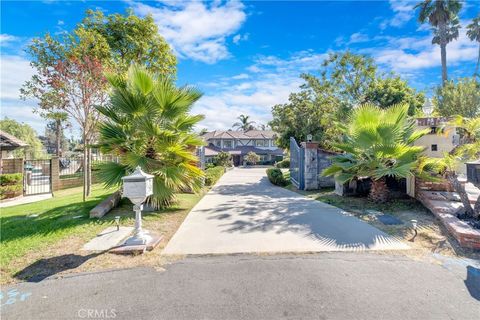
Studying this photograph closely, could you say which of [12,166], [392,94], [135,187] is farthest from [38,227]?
[392,94]

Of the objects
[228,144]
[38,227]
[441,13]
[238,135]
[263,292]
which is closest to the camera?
[263,292]

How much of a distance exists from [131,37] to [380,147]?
39.6 feet

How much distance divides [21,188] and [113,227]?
9199 mm

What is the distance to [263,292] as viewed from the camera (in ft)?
10.1

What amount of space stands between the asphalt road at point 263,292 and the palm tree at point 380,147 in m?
3.74

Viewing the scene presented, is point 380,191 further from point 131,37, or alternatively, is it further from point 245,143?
point 245,143

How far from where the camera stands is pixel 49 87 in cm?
995

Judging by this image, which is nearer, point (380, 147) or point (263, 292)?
point (263, 292)

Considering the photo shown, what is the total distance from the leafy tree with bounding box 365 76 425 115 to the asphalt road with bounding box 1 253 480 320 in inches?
505

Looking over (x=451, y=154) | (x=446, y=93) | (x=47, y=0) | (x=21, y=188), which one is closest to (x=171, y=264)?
(x=451, y=154)

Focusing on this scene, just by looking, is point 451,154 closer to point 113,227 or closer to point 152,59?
point 113,227

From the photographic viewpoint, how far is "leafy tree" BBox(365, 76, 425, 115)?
1438 cm

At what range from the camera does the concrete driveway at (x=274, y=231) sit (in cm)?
462

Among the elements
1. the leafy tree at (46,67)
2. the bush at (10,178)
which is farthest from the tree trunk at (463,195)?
the bush at (10,178)
